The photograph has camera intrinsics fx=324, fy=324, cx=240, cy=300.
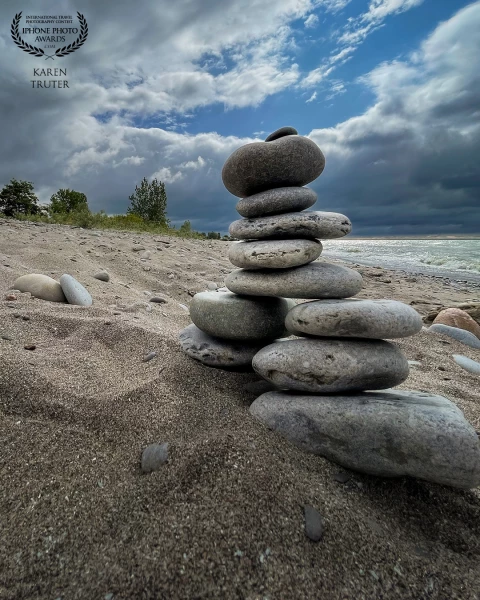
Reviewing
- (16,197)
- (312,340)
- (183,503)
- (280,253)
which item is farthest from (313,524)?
(16,197)

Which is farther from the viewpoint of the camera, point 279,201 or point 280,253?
point 279,201

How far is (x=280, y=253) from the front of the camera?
2334 mm

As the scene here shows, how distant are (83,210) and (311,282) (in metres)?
13.7

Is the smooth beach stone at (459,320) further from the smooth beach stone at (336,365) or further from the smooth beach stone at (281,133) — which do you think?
the smooth beach stone at (281,133)

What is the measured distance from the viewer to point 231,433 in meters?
1.88

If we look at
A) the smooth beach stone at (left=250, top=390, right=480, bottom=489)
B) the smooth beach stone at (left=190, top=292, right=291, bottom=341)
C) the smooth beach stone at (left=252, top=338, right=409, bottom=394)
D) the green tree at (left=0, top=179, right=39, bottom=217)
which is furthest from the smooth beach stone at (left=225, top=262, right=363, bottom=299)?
the green tree at (left=0, top=179, right=39, bottom=217)

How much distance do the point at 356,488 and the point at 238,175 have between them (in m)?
2.33

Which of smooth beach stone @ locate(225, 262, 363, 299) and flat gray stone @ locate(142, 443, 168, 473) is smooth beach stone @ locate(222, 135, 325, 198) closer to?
smooth beach stone @ locate(225, 262, 363, 299)

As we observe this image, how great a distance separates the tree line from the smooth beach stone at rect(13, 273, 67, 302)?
9.33 m

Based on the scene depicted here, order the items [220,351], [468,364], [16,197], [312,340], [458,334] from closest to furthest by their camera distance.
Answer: [312,340]
[220,351]
[468,364]
[458,334]
[16,197]

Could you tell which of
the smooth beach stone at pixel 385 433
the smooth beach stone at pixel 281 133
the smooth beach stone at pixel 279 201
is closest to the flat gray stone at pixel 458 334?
the smooth beach stone at pixel 385 433

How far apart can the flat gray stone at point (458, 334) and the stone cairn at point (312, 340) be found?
280 centimetres

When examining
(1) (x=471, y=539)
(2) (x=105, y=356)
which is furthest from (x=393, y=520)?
(2) (x=105, y=356)

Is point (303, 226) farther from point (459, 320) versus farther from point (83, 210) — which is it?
point (83, 210)
